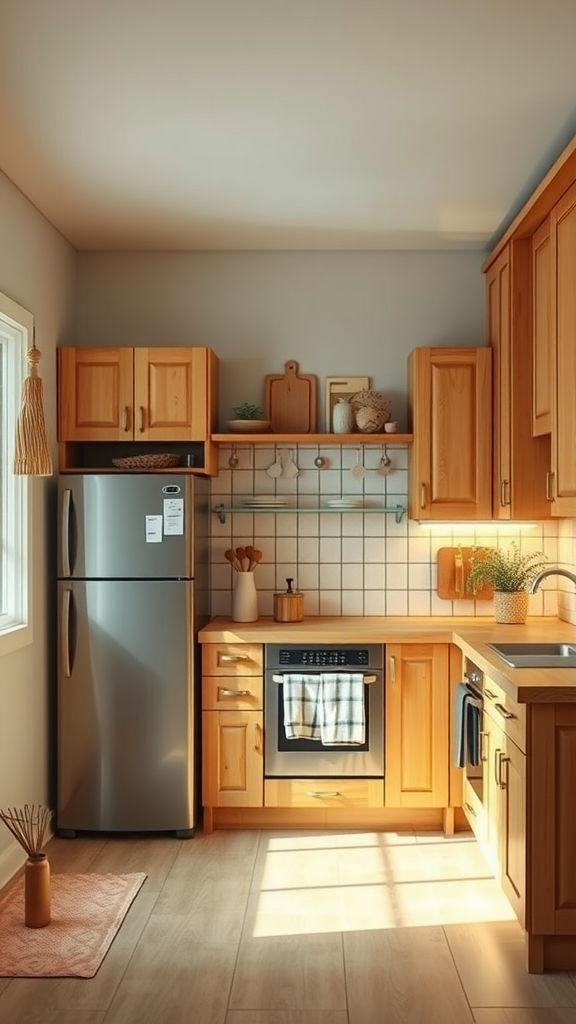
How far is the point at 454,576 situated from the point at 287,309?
156 centimetres

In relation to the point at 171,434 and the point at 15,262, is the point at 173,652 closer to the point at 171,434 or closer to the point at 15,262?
the point at 171,434

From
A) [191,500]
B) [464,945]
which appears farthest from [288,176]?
[464,945]

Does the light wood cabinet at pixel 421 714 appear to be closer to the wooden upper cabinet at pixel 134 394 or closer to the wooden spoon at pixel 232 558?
the wooden spoon at pixel 232 558

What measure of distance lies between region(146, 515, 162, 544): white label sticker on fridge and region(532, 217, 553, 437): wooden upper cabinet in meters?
1.68

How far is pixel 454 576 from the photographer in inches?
194

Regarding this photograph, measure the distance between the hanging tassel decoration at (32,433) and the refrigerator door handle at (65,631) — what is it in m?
0.71

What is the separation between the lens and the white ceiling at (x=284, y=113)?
2.70m

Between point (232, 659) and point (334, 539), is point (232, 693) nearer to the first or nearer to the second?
point (232, 659)

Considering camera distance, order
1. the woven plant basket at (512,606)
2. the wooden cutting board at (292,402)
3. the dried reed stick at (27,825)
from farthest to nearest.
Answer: the wooden cutting board at (292,402) → the woven plant basket at (512,606) → the dried reed stick at (27,825)

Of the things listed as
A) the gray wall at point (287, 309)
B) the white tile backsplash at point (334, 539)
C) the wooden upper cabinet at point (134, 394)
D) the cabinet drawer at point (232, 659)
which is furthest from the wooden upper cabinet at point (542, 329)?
the cabinet drawer at point (232, 659)

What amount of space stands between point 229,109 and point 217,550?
232cm

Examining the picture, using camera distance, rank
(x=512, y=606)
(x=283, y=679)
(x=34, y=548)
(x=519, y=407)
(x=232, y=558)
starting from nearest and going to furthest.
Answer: (x=34, y=548) < (x=519, y=407) < (x=283, y=679) < (x=512, y=606) < (x=232, y=558)

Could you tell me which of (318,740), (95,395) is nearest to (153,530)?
(95,395)

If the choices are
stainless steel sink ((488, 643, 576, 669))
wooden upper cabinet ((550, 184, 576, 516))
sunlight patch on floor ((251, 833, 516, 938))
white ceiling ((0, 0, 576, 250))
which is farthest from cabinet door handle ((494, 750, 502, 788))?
white ceiling ((0, 0, 576, 250))
